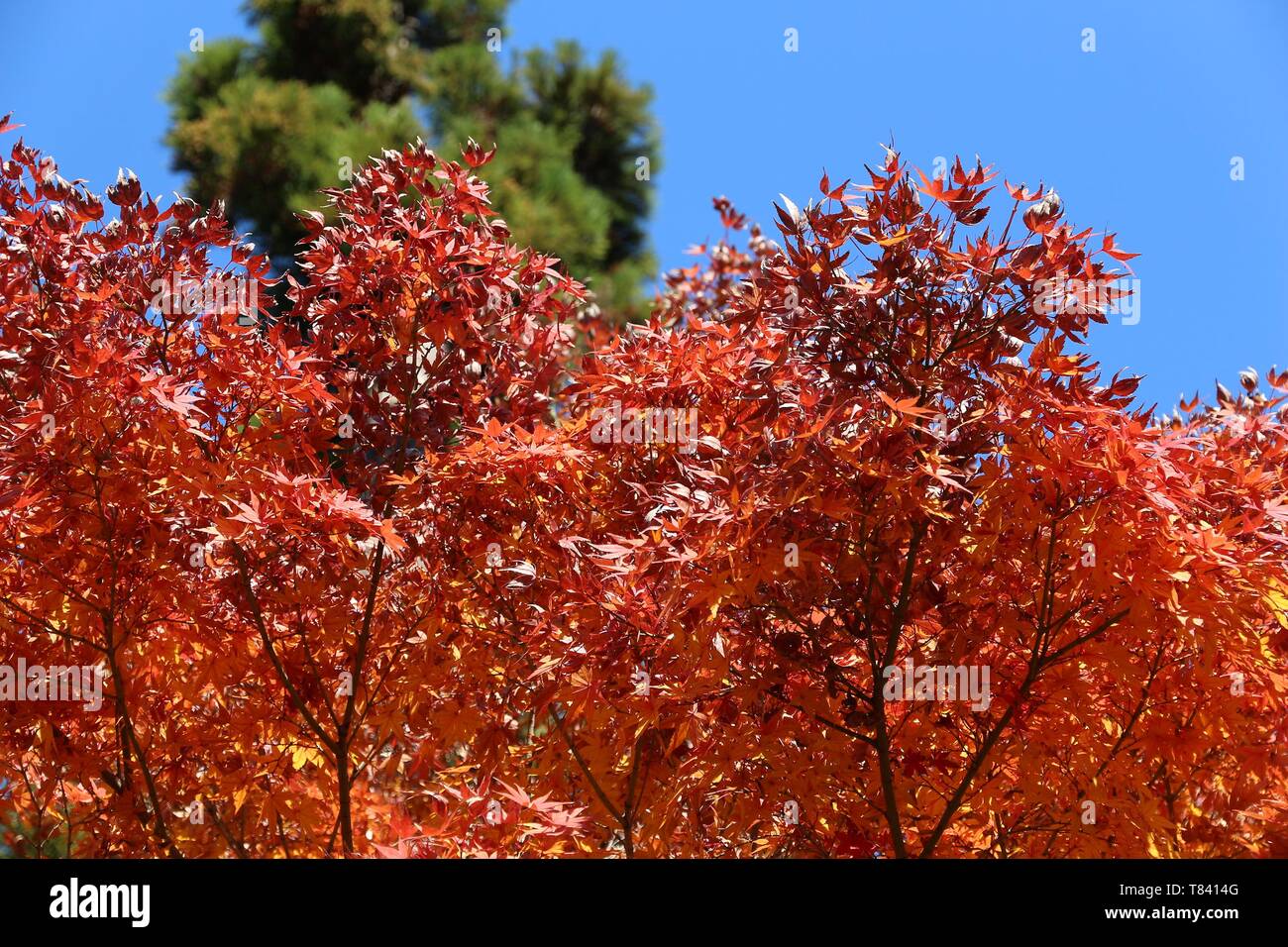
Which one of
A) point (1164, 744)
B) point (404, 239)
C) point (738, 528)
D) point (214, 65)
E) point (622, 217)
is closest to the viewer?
point (738, 528)

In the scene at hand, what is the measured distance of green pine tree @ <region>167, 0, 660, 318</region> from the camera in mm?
17000

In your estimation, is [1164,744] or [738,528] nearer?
[738,528]

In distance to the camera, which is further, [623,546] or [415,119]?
[415,119]

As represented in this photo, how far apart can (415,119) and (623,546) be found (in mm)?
15999

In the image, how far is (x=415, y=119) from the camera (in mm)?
17641

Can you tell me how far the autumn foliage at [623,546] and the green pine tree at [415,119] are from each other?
11740mm

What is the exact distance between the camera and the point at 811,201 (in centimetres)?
311

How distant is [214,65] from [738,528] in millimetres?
Answer: 18920

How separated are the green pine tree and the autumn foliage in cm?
1174

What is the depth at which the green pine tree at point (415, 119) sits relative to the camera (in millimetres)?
17000

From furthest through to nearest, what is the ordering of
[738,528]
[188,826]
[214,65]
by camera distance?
[214,65], [188,826], [738,528]

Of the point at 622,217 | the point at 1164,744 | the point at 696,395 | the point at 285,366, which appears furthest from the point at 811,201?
the point at 622,217
